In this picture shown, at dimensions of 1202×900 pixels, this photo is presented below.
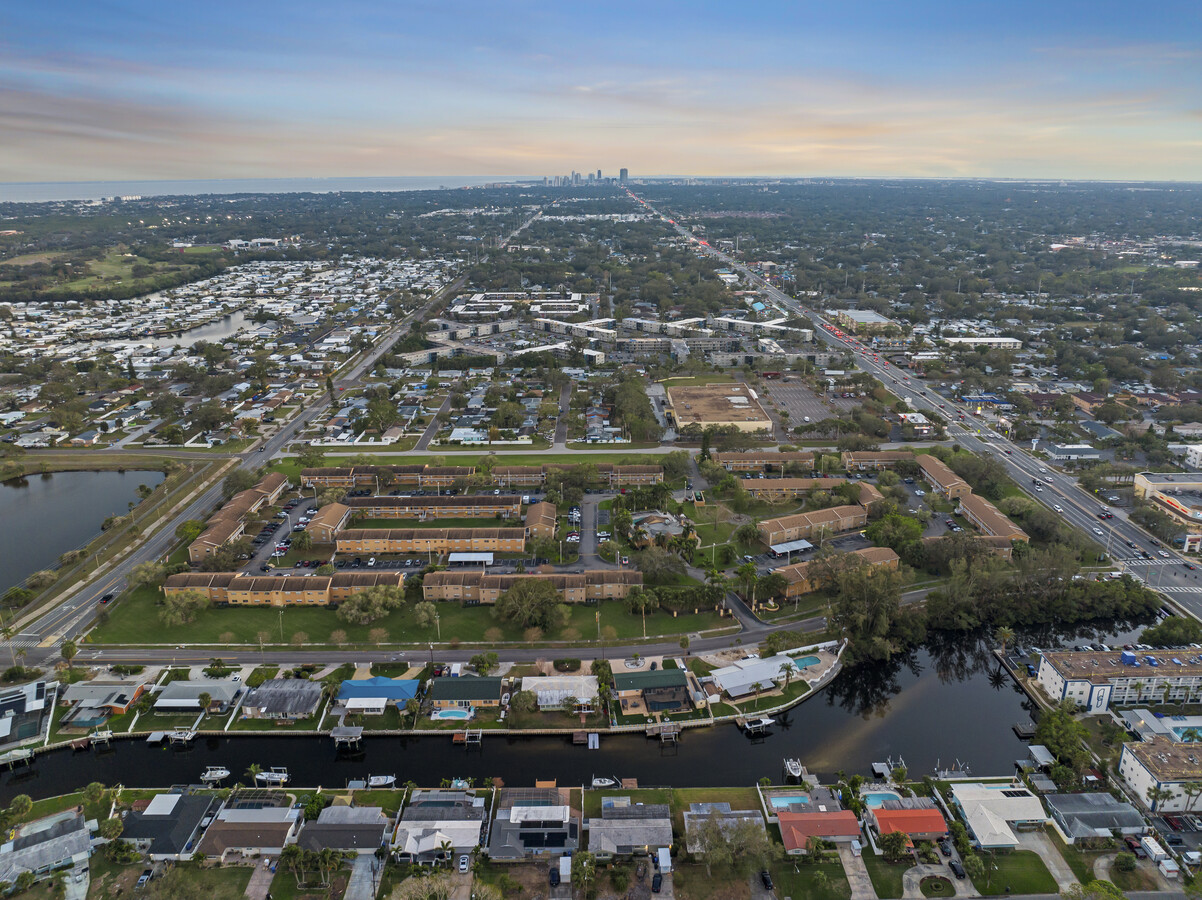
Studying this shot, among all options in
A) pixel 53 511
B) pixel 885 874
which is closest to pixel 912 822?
pixel 885 874

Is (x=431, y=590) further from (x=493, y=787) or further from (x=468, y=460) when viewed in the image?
(x=468, y=460)

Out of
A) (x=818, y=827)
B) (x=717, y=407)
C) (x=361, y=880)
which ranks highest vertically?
(x=717, y=407)

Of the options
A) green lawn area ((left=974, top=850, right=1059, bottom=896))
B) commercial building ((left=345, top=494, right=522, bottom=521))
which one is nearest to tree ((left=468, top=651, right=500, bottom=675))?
commercial building ((left=345, top=494, right=522, bottom=521))

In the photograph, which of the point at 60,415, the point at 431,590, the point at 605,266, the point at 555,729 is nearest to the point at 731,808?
the point at 555,729

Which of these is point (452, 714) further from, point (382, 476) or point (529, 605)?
point (382, 476)

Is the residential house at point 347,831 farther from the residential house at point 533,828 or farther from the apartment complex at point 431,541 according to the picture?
the apartment complex at point 431,541

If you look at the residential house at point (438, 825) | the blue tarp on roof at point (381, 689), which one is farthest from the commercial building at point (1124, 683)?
the blue tarp on roof at point (381, 689)
